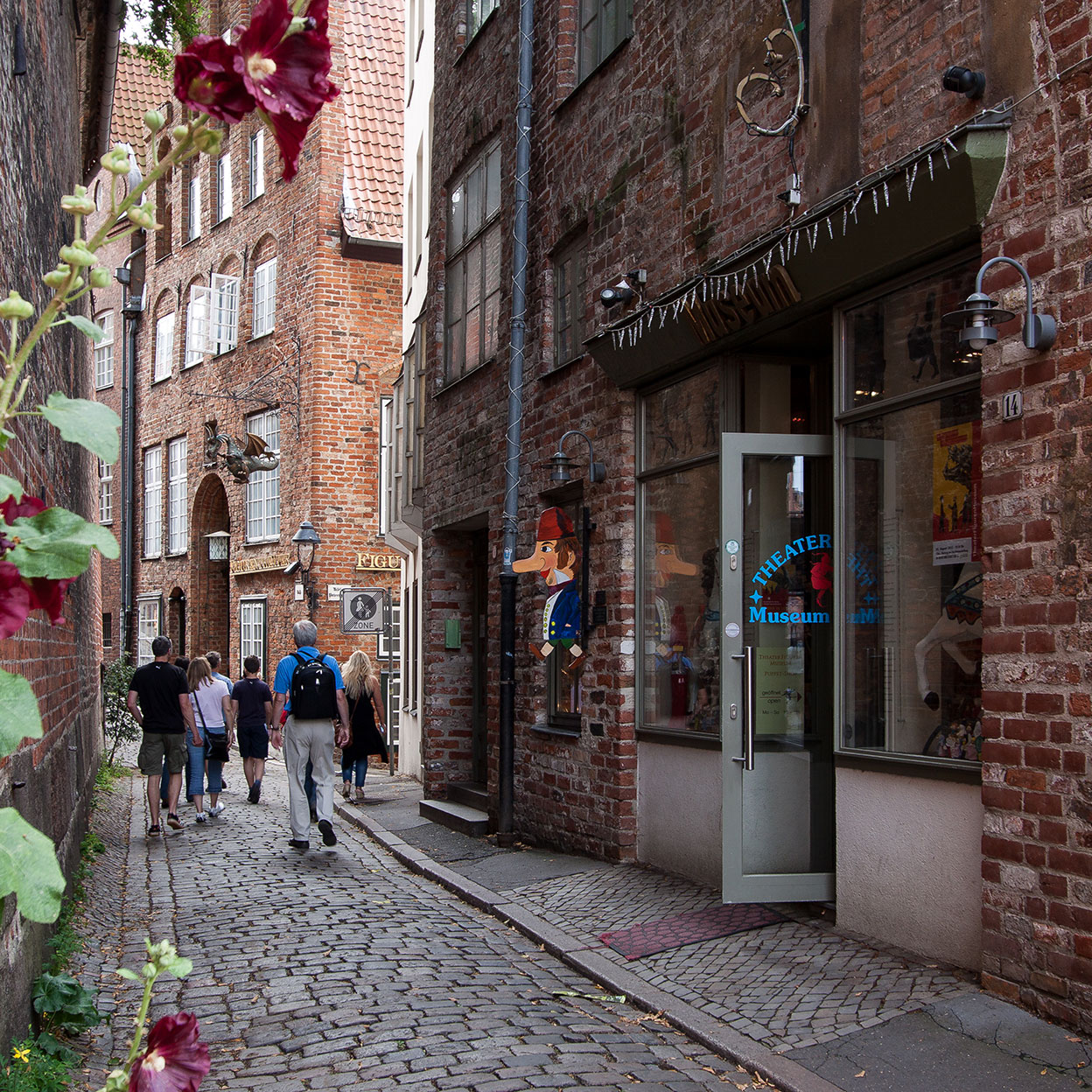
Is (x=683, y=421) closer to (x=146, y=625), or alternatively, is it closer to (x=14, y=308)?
(x=14, y=308)

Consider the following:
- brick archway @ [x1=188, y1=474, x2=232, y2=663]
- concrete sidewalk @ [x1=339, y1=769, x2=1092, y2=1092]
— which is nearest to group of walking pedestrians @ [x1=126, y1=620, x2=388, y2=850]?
concrete sidewalk @ [x1=339, y1=769, x2=1092, y2=1092]

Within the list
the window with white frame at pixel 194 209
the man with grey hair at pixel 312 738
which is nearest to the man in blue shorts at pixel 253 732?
the man with grey hair at pixel 312 738

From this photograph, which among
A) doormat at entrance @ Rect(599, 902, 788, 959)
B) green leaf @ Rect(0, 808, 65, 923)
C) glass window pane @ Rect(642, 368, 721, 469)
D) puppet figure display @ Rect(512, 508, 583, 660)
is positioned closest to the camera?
green leaf @ Rect(0, 808, 65, 923)

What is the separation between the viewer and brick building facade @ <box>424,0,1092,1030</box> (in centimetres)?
505

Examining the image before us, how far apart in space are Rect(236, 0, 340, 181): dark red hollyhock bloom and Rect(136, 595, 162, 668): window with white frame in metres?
29.3

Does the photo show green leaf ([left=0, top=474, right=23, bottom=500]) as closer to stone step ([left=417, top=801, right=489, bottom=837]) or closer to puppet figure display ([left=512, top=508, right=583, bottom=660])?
puppet figure display ([left=512, top=508, right=583, bottom=660])

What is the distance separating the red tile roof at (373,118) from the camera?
74.8ft

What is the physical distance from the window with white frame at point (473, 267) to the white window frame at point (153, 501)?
694 inches

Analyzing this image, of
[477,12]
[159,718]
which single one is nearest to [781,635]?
[159,718]

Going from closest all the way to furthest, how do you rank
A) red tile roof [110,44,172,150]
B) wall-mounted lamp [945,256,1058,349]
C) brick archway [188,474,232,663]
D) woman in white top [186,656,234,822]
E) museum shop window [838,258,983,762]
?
wall-mounted lamp [945,256,1058,349] → museum shop window [838,258,983,762] → woman in white top [186,656,234,822] → brick archway [188,474,232,663] → red tile roof [110,44,172,150]

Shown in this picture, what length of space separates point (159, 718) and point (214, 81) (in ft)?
36.7

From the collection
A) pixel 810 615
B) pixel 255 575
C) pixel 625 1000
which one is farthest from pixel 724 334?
pixel 255 575

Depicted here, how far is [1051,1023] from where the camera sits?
479 cm

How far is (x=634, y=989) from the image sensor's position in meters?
5.98
